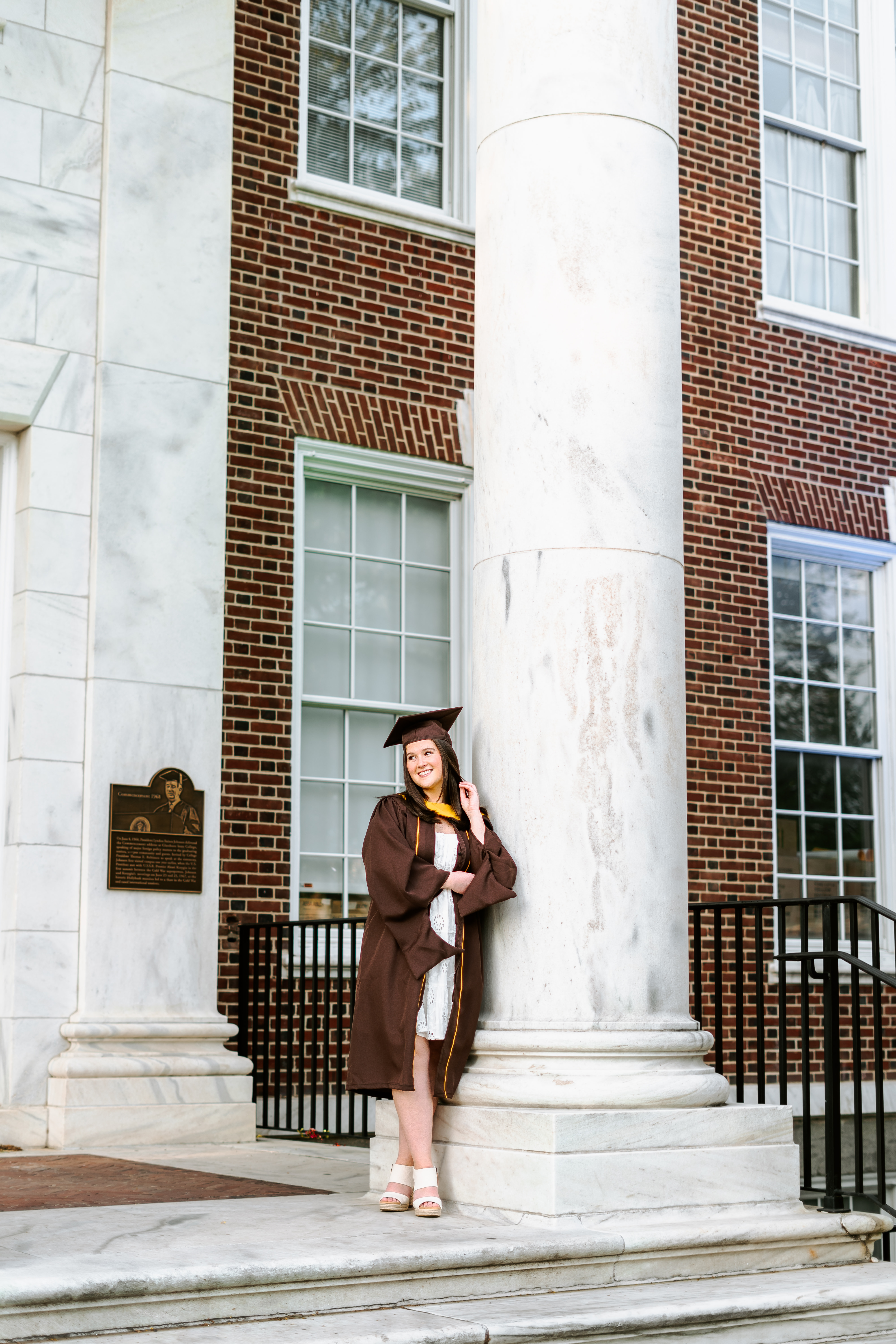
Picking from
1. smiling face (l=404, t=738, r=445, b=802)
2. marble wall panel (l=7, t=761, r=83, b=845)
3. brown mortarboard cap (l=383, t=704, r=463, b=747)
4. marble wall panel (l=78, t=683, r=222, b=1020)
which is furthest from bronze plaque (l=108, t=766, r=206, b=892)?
smiling face (l=404, t=738, r=445, b=802)

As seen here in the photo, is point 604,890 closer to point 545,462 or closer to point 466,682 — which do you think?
point 545,462

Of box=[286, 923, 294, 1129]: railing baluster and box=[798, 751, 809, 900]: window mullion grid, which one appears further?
box=[798, 751, 809, 900]: window mullion grid

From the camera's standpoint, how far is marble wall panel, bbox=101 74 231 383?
8859 mm

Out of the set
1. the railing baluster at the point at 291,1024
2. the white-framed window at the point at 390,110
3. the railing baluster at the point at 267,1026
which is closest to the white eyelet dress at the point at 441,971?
the railing baluster at the point at 291,1024

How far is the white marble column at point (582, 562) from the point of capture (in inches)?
219

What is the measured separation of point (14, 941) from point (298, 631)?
2580 millimetres

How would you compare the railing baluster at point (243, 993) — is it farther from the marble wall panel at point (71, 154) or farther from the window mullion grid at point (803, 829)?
the window mullion grid at point (803, 829)

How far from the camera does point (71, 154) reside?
28.8 ft

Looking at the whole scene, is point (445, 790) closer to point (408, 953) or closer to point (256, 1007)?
point (408, 953)

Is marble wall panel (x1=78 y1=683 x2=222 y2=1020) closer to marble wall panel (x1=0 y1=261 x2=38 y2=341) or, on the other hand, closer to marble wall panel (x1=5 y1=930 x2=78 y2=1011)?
marble wall panel (x1=5 y1=930 x2=78 y2=1011)

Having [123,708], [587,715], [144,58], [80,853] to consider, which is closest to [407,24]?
[144,58]

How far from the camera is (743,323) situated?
12031mm

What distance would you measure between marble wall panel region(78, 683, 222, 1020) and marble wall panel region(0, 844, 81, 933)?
78 mm

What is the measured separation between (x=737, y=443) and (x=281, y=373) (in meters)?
3.68
